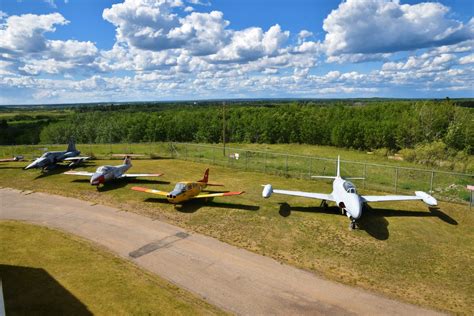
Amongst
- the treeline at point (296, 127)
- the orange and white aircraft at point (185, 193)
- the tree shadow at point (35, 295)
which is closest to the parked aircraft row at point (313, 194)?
the orange and white aircraft at point (185, 193)

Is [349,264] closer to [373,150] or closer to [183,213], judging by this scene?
[183,213]

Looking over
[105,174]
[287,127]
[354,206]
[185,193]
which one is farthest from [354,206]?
[287,127]

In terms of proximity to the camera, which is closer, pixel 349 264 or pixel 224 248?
pixel 349 264

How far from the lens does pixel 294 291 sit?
40.0 ft

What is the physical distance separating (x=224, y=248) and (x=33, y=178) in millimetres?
23311

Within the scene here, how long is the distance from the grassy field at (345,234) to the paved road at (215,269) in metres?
0.86

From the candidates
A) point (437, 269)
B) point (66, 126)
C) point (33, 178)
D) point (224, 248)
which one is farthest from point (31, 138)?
point (437, 269)

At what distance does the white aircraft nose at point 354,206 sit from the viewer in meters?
16.8

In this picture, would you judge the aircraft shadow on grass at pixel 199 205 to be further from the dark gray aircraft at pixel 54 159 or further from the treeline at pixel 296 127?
the treeline at pixel 296 127

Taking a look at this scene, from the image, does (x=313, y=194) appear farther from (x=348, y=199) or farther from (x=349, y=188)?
(x=348, y=199)

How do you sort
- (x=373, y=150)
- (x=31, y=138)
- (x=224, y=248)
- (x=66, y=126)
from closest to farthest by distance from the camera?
(x=224, y=248)
(x=373, y=150)
(x=31, y=138)
(x=66, y=126)

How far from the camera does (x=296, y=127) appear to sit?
99562 mm

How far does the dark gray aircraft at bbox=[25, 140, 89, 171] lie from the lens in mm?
30500

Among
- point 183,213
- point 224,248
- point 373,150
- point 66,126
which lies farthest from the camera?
point 66,126
